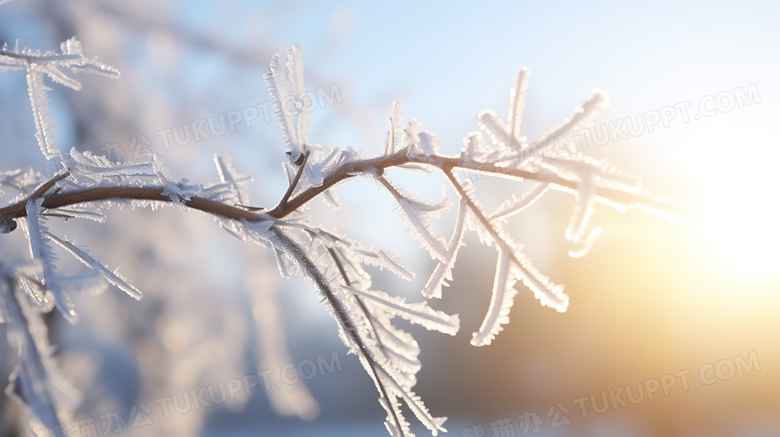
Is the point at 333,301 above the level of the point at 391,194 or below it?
below

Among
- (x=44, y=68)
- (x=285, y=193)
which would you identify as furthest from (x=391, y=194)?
(x=44, y=68)

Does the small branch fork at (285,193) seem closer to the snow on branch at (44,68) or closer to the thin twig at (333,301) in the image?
the thin twig at (333,301)

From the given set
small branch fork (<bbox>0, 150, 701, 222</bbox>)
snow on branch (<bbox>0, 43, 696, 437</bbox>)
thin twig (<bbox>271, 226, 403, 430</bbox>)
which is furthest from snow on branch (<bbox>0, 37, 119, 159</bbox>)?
thin twig (<bbox>271, 226, 403, 430</bbox>)

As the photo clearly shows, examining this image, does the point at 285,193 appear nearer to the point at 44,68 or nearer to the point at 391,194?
the point at 391,194

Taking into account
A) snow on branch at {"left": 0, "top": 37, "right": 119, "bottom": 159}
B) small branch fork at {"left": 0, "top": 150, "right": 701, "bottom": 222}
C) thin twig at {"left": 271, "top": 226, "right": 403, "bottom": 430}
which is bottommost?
thin twig at {"left": 271, "top": 226, "right": 403, "bottom": 430}

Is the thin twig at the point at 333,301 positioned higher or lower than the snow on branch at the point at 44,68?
lower

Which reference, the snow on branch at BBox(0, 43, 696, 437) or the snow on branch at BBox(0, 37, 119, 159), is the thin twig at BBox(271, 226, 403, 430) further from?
the snow on branch at BBox(0, 37, 119, 159)

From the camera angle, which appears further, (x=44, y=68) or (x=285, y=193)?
(x=44, y=68)

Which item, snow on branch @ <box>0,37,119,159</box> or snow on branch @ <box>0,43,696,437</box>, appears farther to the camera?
snow on branch @ <box>0,37,119,159</box>

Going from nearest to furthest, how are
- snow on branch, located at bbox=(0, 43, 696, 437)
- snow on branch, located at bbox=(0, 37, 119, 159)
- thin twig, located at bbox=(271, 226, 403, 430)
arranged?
snow on branch, located at bbox=(0, 43, 696, 437), thin twig, located at bbox=(271, 226, 403, 430), snow on branch, located at bbox=(0, 37, 119, 159)

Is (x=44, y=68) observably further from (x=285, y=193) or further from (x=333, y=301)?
(x=333, y=301)

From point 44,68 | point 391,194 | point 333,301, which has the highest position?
point 44,68

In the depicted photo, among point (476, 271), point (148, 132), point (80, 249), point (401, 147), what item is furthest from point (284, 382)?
point (476, 271)

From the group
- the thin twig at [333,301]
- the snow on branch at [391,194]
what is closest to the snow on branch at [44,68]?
the snow on branch at [391,194]
